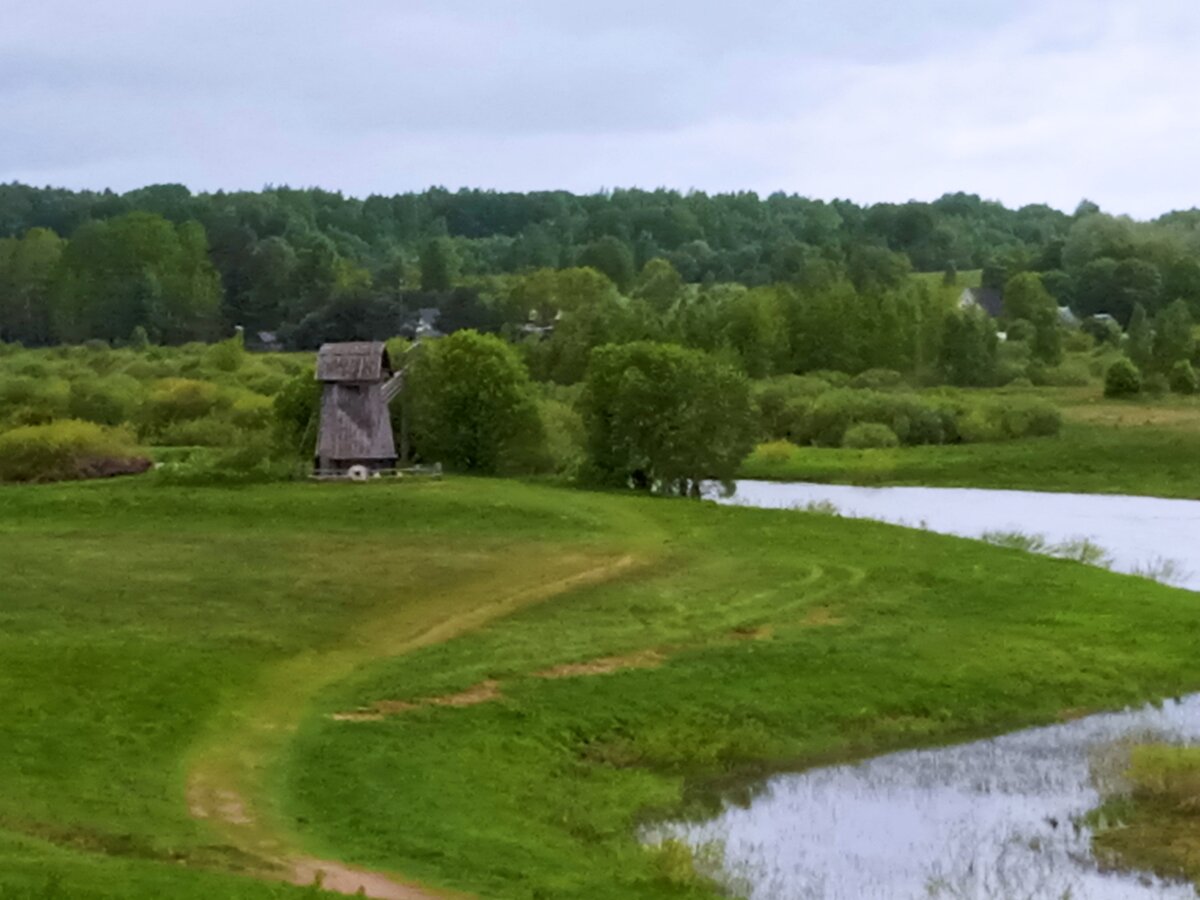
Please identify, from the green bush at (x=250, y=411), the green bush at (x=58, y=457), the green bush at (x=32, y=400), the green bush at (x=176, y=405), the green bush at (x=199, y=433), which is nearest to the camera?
the green bush at (x=58, y=457)

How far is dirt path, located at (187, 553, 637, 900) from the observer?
18859mm

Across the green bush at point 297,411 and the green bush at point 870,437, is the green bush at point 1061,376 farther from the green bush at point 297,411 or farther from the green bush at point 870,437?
the green bush at point 297,411

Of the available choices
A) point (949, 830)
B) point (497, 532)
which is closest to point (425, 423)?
point (497, 532)

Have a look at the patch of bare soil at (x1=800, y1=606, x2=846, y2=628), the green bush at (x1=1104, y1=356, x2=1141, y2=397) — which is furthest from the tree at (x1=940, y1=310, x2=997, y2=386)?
the patch of bare soil at (x1=800, y1=606, x2=846, y2=628)

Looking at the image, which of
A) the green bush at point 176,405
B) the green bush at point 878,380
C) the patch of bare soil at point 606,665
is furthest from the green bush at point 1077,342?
the patch of bare soil at point 606,665

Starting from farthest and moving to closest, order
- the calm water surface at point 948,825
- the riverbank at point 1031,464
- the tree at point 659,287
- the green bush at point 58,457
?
1. the tree at point 659,287
2. the riverbank at point 1031,464
3. the green bush at point 58,457
4. the calm water surface at point 948,825

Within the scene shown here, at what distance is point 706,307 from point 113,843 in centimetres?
8407

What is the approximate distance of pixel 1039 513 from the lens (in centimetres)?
5750

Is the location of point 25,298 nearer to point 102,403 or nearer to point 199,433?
point 102,403

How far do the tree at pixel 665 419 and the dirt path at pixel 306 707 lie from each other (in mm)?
15166

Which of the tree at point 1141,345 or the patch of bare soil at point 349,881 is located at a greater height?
the tree at point 1141,345

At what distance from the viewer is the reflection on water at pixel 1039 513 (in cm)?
4811

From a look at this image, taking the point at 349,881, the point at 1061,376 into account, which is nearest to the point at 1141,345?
the point at 1061,376

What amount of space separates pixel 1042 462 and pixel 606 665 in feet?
140
